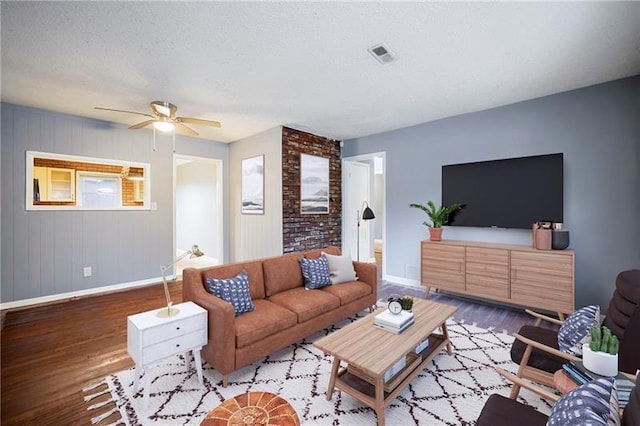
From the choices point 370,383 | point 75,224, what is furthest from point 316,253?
point 75,224

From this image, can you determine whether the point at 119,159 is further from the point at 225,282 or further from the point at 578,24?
the point at 578,24

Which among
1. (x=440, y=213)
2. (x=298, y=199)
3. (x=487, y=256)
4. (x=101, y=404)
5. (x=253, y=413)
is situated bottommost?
(x=101, y=404)

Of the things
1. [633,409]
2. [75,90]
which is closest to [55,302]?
[75,90]

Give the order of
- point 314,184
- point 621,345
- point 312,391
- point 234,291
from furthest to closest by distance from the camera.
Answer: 1. point 314,184
2. point 234,291
3. point 312,391
4. point 621,345

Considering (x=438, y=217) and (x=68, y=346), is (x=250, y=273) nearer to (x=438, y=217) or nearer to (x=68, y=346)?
(x=68, y=346)

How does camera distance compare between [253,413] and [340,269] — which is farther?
[340,269]

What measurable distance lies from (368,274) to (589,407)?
7.86 feet

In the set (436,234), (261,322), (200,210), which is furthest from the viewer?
(200,210)

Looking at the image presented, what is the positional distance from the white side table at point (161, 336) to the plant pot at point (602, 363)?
7.63ft

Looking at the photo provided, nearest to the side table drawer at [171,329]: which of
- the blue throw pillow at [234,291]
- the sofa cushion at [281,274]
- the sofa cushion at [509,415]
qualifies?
the blue throw pillow at [234,291]

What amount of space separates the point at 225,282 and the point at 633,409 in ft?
7.69

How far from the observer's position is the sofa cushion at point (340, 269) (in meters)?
3.21

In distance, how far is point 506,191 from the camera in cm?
359

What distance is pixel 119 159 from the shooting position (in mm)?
4379
